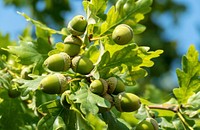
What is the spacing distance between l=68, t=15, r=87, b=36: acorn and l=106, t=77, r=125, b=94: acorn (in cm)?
23

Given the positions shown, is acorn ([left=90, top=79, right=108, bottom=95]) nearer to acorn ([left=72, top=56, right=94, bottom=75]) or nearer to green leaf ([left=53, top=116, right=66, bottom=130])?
acorn ([left=72, top=56, right=94, bottom=75])

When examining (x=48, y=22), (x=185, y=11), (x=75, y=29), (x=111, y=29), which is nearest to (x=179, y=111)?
(x=111, y=29)

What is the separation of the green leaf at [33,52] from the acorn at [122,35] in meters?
0.43

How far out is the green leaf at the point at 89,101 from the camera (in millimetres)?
2109

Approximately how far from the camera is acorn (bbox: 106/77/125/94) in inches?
86.3

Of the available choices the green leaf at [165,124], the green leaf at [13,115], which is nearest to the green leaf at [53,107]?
the green leaf at [13,115]

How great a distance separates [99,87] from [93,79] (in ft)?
0.34

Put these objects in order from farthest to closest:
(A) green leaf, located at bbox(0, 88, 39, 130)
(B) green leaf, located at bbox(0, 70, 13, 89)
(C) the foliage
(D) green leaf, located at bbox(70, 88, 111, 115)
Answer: (A) green leaf, located at bbox(0, 88, 39, 130), (B) green leaf, located at bbox(0, 70, 13, 89), (C) the foliage, (D) green leaf, located at bbox(70, 88, 111, 115)

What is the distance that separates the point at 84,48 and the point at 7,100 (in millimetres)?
547

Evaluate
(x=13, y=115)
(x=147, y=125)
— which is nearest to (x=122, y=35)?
(x=147, y=125)

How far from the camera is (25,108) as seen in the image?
9.35 ft

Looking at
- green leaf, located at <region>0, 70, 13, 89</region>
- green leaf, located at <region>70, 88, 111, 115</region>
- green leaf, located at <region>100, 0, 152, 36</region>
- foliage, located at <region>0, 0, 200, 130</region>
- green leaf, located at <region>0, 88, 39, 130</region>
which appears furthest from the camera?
green leaf, located at <region>0, 88, 39, 130</region>

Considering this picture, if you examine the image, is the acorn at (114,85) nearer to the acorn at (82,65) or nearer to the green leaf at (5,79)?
the acorn at (82,65)

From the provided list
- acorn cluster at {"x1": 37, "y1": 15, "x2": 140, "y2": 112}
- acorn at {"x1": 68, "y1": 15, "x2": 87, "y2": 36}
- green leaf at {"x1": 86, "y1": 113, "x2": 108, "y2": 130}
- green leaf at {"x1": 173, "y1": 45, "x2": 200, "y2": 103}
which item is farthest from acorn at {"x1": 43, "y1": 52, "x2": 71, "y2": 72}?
green leaf at {"x1": 173, "y1": 45, "x2": 200, "y2": 103}
